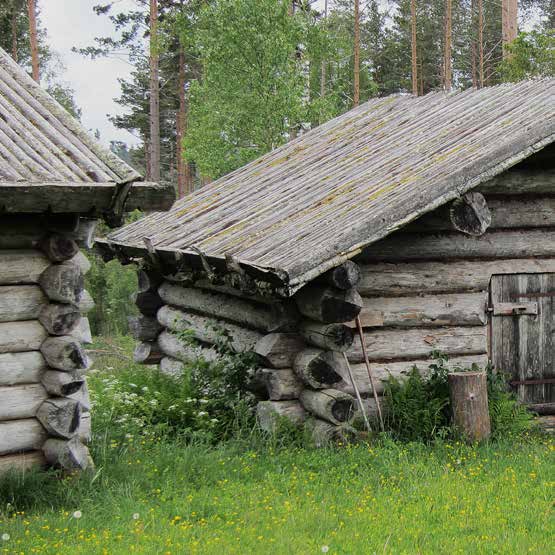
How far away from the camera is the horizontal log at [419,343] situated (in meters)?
9.59

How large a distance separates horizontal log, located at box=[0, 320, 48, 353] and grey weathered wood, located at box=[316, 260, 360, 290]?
2591 mm

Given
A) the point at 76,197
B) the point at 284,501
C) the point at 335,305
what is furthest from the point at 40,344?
the point at 335,305

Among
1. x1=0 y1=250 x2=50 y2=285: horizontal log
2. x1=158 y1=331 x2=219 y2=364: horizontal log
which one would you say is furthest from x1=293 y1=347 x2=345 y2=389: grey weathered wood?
x1=0 y1=250 x2=50 y2=285: horizontal log

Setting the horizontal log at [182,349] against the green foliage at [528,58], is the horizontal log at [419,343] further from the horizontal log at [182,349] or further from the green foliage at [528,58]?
the green foliage at [528,58]

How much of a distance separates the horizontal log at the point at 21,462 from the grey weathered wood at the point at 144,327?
19.0 ft

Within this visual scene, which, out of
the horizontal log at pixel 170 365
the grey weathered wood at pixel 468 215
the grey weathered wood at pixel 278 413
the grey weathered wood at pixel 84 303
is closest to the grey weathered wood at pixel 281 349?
the grey weathered wood at pixel 278 413

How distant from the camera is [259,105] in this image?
20703 mm

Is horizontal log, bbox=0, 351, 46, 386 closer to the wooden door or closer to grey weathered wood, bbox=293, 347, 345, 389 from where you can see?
grey weathered wood, bbox=293, 347, 345, 389

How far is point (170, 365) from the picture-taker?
42.0 feet

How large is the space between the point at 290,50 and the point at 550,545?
1570 centimetres

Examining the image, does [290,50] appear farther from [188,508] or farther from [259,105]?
Result: [188,508]

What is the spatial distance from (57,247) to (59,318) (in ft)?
1.79

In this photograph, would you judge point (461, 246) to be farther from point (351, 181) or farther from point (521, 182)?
point (351, 181)

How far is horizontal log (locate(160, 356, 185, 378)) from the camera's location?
40.4 ft
